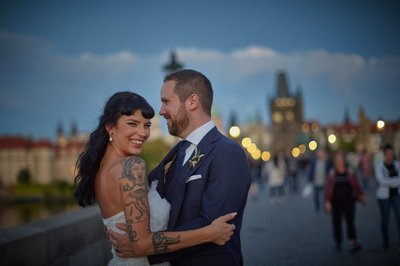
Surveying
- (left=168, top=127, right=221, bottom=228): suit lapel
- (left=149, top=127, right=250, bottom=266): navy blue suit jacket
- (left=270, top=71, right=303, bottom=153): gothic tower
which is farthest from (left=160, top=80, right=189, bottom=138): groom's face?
(left=270, top=71, right=303, bottom=153): gothic tower

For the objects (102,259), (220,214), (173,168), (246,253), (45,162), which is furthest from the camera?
(45,162)

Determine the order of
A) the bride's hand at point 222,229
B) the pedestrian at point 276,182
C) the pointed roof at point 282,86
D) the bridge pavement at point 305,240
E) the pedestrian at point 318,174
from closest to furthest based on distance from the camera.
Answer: the bride's hand at point 222,229
the bridge pavement at point 305,240
the pedestrian at point 318,174
the pedestrian at point 276,182
the pointed roof at point 282,86

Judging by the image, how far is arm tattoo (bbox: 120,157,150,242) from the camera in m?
2.54

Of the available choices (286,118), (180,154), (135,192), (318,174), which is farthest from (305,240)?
(286,118)

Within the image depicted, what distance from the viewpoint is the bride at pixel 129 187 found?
2535 mm

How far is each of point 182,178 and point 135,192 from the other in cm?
32

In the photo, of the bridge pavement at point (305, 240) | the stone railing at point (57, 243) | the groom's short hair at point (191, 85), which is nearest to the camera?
the groom's short hair at point (191, 85)

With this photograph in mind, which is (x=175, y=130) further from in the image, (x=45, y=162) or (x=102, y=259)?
(x=45, y=162)

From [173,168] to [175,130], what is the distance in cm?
28

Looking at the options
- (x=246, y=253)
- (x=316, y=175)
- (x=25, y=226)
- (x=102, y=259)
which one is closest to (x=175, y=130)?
(x=25, y=226)

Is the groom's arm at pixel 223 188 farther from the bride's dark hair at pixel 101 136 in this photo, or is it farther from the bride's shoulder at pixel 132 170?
the bride's dark hair at pixel 101 136

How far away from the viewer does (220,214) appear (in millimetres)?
2572

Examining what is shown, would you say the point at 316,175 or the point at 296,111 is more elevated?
the point at 296,111

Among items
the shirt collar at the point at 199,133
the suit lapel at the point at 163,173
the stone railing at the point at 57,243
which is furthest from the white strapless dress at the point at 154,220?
the stone railing at the point at 57,243
